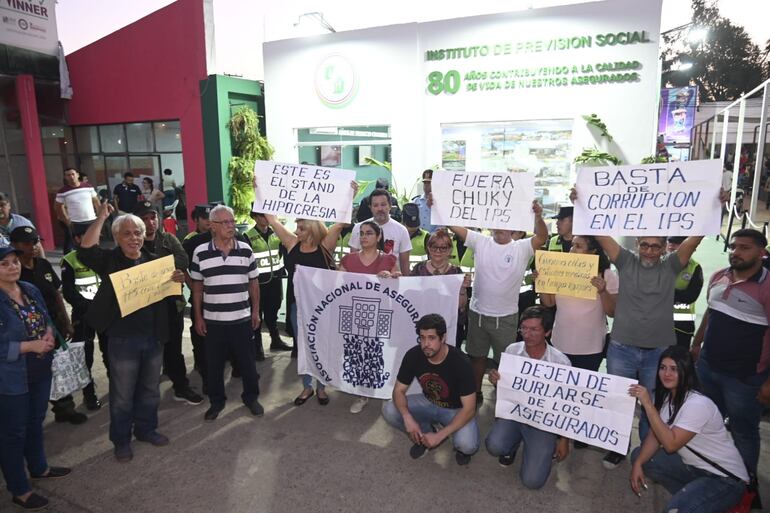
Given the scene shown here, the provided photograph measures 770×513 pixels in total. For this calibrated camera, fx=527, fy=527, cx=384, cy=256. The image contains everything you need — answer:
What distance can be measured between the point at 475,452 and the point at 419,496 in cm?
65

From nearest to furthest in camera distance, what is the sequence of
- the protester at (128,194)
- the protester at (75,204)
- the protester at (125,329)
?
the protester at (125,329) < the protester at (75,204) < the protester at (128,194)

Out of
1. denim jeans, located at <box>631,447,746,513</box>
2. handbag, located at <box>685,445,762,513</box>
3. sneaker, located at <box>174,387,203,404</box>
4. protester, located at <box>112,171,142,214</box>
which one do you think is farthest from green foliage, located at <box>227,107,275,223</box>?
handbag, located at <box>685,445,762,513</box>

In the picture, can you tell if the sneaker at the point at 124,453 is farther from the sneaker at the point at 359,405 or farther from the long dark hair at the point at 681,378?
the long dark hair at the point at 681,378

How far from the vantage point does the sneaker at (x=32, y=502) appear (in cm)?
366

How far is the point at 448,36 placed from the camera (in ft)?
34.6

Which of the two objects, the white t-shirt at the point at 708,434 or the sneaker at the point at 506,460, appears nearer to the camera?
the white t-shirt at the point at 708,434

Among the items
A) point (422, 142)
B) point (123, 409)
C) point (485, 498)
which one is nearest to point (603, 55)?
point (422, 142)

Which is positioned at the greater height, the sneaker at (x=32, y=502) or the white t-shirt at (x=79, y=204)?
the white t-shirt at (x=79, y=204)

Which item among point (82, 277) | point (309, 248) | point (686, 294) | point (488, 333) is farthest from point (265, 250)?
point (686, 294)

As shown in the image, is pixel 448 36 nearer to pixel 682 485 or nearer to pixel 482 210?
pixel 482 210

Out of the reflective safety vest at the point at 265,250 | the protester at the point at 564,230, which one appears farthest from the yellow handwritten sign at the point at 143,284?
the protester at the point at 564,230

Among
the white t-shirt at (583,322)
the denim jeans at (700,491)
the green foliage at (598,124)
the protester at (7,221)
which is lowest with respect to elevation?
the denim jeans at (700,491)

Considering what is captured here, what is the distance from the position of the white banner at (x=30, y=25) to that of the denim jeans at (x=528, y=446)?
46.0 ft

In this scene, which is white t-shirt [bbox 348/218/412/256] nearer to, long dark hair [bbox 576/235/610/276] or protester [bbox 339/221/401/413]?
protester [bbox 339/221/401/413]
